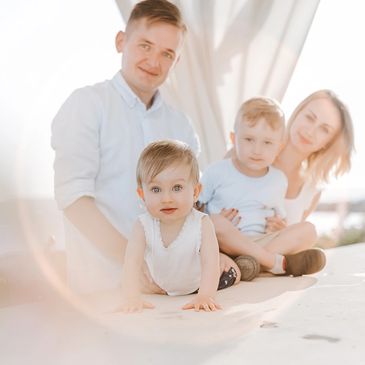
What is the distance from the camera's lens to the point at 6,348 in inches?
39.5

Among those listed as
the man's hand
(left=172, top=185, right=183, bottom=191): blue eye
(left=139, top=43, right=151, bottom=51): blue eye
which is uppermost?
(left=139, top=43, right=151, bottom=51): blue eye

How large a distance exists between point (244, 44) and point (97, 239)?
136 centimetres

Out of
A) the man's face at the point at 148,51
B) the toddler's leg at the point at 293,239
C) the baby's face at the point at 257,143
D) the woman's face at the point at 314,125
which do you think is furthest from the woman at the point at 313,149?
the man's face at the point at 148,51

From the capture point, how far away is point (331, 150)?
2.17m

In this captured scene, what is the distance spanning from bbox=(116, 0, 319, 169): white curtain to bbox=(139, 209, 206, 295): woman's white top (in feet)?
3.45

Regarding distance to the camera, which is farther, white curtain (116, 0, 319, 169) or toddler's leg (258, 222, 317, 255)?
white curtain (116, 0, 319, 169)

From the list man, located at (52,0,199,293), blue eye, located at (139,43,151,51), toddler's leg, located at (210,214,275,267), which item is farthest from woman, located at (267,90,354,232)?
blue eye, located at (139,43,151,51)

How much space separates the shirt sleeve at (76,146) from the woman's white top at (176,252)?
0.28m

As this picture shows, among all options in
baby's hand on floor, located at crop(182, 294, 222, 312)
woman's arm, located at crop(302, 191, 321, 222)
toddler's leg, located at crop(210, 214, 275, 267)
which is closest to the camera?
baby's hand on floor, located at crop(182, 294, 222, 312)

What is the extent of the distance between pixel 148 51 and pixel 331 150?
32.9 inches

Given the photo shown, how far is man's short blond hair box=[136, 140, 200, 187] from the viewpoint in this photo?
Result: 1.32m

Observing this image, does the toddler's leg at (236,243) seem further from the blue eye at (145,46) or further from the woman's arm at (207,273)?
the blue eye at (145,46)

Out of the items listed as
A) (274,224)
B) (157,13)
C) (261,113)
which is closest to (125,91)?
(157,13)

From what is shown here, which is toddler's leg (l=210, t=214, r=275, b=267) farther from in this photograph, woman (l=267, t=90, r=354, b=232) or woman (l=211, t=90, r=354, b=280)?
woman (l=267, t=90, r=354, b=232)
